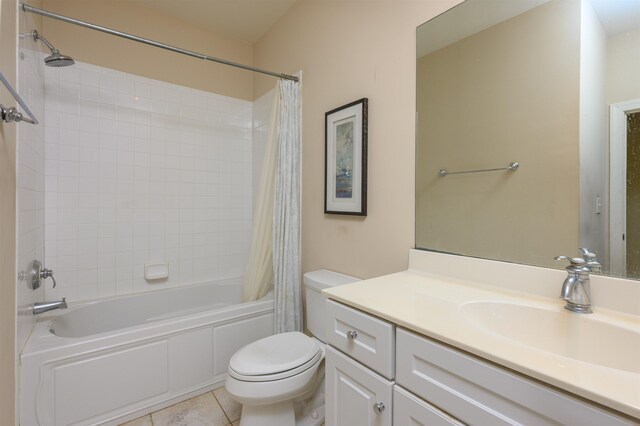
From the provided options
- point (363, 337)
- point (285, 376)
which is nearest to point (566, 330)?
point (363, 337)

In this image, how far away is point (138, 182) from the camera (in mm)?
2256

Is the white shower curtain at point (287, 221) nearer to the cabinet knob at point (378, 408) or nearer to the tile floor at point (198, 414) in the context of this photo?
the tile floor at point (198, 414)

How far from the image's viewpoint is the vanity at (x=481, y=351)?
54 cm

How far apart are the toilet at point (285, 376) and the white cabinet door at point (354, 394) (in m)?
0.31

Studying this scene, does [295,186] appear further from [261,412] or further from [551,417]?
[551,417]

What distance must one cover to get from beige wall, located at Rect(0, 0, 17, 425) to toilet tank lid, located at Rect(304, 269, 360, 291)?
126 cm

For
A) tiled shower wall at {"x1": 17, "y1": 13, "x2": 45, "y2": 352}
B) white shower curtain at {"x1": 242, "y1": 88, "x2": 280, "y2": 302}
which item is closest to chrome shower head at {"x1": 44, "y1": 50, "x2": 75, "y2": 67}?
tiled shower wall at {"x1": 17, "y1": 13, "x2": 45, "y2": 352}

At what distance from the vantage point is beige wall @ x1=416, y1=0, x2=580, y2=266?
97cm

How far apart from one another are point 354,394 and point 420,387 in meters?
0.28

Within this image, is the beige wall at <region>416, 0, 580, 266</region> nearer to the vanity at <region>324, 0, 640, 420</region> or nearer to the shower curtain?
the vanity at <region>324, 0, 640, 420</region>

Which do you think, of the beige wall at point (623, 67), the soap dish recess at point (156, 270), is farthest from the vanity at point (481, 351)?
the soap dish recess at point (156, 270)

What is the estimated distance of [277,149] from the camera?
1999 millimetres

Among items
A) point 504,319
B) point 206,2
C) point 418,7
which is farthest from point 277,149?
point 504,319

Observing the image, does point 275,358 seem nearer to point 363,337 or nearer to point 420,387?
point 363,337
